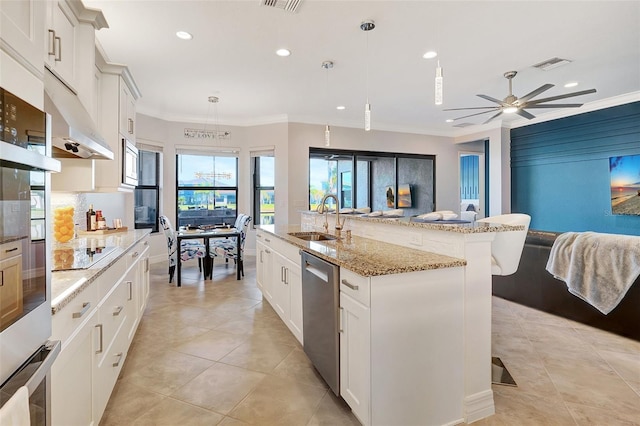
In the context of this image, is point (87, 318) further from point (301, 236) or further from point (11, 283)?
point (301, 236)

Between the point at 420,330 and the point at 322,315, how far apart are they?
612 millimetres

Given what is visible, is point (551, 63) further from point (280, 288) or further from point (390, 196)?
point (280, 288)

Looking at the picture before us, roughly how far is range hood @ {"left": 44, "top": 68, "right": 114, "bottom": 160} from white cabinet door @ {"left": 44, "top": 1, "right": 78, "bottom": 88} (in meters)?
0.07

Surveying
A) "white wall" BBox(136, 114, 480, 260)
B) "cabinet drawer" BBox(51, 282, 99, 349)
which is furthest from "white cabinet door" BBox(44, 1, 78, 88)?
"white wall" BBox(136, 114, 480, 260)

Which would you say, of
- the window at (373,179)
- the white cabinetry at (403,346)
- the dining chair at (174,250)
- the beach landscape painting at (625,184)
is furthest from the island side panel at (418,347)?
the beach landscape painting at (625,184)

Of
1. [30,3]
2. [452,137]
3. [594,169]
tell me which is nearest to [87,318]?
[30,3]

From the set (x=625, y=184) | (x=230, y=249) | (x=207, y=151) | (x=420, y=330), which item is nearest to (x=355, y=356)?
(x=420, y=330)

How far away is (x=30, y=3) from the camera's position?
999mm

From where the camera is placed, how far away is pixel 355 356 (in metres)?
1.67

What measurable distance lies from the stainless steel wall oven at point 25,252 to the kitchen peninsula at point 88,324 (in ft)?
0.76

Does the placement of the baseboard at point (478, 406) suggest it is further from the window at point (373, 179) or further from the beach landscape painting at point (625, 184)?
the beach landscape painting at point (625, 184)

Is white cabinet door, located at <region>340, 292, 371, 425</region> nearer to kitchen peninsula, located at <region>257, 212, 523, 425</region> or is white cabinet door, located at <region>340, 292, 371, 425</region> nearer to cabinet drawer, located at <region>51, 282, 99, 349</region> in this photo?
kitchen peninsula, located at <region>257, 212, 523, 425</region>

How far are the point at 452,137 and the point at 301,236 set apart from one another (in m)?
6.20

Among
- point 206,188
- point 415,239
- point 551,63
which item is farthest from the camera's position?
point 206,188
